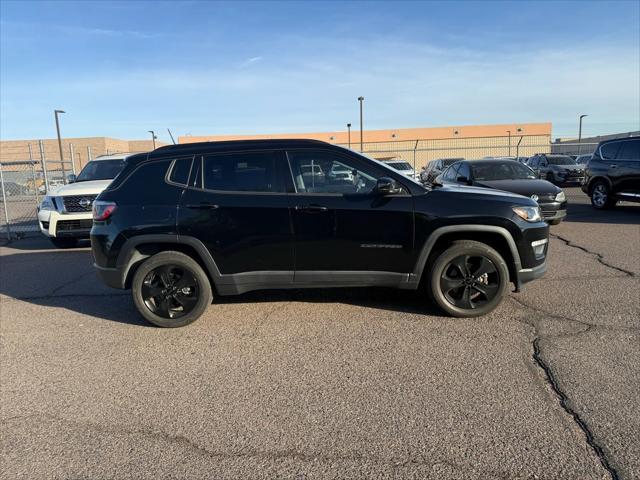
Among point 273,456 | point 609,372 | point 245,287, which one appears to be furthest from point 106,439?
point 609,372

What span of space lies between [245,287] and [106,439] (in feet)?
6.80

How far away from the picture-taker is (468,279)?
458 cm

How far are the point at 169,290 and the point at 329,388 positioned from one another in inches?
86.0

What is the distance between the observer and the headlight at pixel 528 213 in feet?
15.0

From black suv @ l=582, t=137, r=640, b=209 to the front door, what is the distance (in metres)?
9.67

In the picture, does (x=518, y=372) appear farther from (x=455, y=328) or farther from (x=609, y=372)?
(x=455, y=328)

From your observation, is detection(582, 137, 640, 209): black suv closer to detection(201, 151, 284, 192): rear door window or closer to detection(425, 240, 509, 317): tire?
detection(425, 240, 509, 317): tire

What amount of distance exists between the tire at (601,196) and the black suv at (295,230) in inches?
357

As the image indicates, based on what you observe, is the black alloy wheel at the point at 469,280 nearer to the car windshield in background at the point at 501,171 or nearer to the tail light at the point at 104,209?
the tail light at the point at 104,209

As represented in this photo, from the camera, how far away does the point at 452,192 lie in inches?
180

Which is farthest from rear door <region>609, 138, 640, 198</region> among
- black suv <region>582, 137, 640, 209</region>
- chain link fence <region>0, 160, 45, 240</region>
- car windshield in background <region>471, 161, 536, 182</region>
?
chain link fence <region>0, 160, 45, 240</region>

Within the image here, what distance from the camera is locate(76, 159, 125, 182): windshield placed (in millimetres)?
10273

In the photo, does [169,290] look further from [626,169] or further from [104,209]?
[626,169]

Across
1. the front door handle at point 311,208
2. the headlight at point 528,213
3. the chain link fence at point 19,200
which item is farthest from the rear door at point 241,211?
the chain link fence at point 19,200
